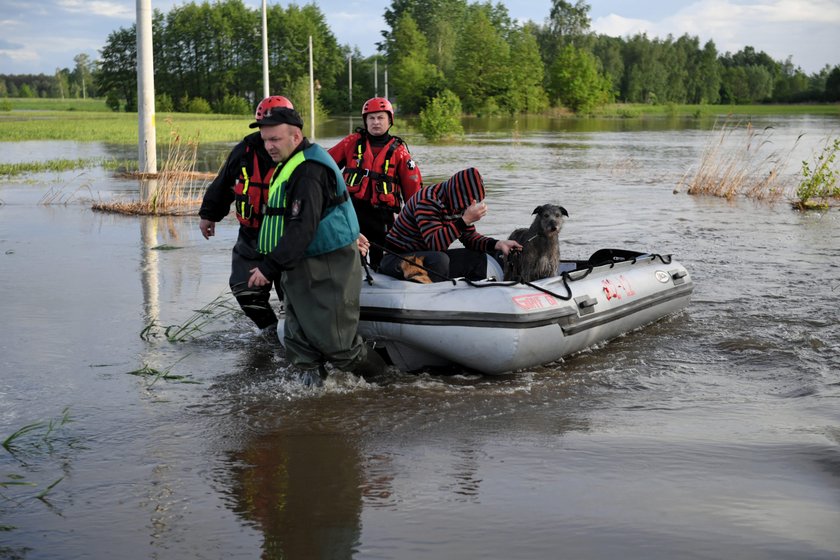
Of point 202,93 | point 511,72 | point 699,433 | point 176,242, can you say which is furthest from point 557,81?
point 699,433

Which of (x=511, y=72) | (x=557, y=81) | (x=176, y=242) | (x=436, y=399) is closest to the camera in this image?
(x=436, y=399)

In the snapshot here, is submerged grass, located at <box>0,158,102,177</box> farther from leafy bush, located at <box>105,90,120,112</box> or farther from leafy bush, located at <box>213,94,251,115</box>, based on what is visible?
leafy bush, located at <box>105,90,120,112</box>

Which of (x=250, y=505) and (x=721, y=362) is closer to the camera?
(x=250, y=505)

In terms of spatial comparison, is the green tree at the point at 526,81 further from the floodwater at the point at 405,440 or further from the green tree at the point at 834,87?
the floodwater at the point at 405,440

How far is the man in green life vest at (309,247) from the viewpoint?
17.8 ft

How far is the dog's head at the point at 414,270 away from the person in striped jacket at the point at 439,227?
1 centimetres

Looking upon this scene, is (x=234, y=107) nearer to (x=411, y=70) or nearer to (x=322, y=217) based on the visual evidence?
(x=411, y=70)

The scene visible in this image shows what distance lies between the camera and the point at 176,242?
1183 cm

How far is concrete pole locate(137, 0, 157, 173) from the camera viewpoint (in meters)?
17.0

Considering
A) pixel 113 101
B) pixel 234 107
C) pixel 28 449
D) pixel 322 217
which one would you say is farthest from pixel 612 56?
pixel 28 449

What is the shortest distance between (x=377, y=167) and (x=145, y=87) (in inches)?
446

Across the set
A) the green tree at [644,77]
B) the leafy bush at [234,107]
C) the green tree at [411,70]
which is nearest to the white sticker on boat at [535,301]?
the green tree at [411,70]

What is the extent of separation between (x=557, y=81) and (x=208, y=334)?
90.5 meters

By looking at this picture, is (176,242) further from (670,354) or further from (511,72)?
(511,72)
